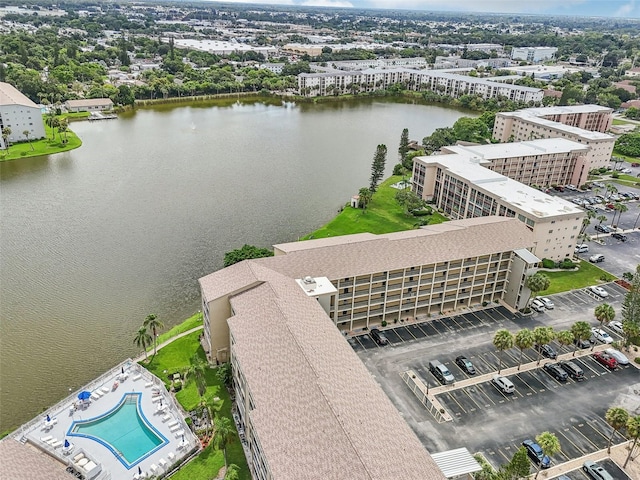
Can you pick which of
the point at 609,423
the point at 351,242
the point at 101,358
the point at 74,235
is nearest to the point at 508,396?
the point at 609,423

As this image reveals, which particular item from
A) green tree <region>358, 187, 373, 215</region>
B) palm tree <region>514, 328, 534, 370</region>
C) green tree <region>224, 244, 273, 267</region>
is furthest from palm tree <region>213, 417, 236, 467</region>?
green tree <region>358, 187, 373, 215</region>

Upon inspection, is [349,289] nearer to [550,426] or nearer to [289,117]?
[550,426]

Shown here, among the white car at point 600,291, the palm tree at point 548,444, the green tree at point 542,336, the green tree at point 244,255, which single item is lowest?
the white car at point 600,291

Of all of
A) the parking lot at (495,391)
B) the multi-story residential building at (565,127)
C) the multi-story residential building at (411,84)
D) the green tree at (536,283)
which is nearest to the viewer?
the parking lot at (495,391)

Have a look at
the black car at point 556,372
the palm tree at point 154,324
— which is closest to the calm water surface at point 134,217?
the palm tree at point 154,324

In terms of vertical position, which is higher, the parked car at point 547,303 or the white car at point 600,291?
the white car at point 600,291

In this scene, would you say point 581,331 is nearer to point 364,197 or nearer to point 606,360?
point 606,360

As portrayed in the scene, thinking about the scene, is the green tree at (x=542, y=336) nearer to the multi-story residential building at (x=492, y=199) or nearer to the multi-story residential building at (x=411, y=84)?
the multi-story residential building at (x=492, y=199)

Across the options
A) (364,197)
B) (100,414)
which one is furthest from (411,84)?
(100,414)
